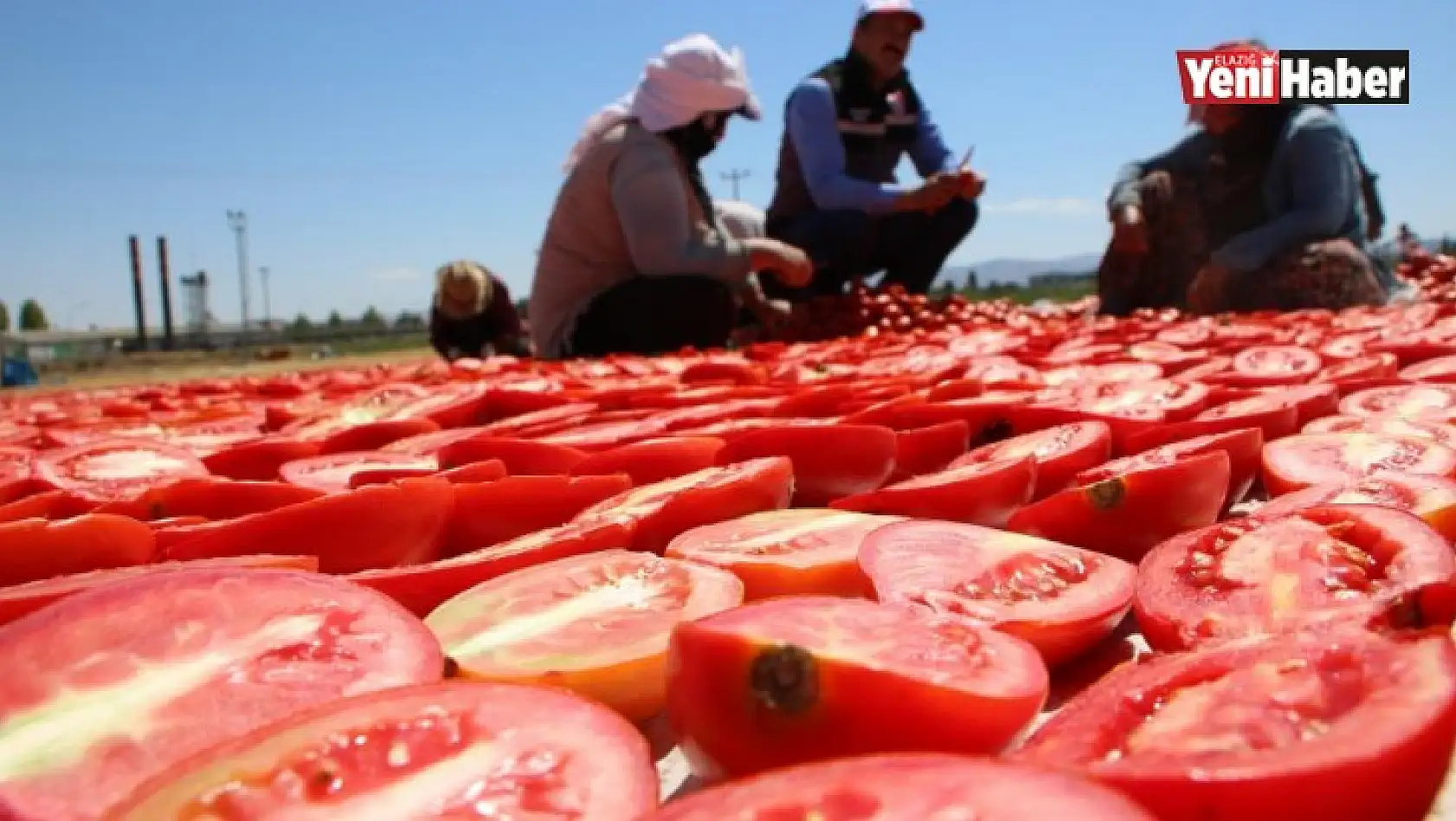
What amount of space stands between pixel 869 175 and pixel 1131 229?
169 cm

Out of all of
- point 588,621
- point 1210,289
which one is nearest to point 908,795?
point 588,621

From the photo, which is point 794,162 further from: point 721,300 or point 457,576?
point 457,576

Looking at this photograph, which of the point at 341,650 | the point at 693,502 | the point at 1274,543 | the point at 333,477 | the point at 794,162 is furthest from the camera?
the point at 794,162

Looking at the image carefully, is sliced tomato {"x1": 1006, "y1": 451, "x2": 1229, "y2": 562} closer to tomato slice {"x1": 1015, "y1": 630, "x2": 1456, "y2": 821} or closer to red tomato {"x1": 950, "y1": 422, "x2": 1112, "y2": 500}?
red tomato {"x1": 950, "y1": 422, "x2": 1112, "y2": 500}

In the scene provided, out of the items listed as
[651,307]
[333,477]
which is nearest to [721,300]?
[651,307]

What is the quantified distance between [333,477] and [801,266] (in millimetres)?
3998

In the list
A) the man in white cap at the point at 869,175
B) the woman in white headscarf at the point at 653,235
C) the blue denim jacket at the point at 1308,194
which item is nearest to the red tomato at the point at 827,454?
the woman in white headscarf at the point at 653,235

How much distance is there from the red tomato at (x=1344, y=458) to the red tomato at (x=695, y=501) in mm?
599

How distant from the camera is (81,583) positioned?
3.05 feet

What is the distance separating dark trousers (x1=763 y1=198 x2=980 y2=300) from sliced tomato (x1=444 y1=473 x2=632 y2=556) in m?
4.82

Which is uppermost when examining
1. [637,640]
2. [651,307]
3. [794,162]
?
[794,162]

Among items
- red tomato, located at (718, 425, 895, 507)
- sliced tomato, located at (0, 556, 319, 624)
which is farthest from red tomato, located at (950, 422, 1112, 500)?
sliced tomato, located at (0, 556, 319, 624)

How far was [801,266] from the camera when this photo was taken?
5391mm

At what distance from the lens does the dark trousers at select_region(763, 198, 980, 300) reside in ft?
19.7
